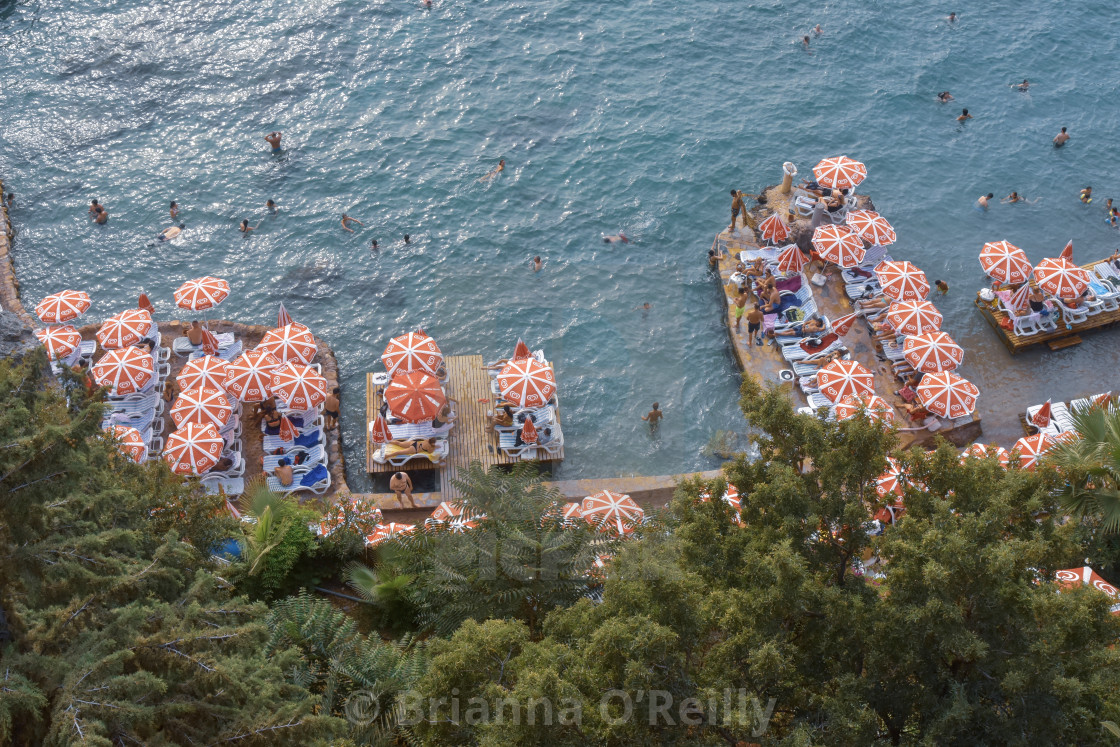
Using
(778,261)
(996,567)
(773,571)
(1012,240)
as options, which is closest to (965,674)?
(996,567)

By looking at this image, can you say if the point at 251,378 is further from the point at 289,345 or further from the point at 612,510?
the point at 612,510

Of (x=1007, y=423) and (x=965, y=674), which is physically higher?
(x=1007, y=423)

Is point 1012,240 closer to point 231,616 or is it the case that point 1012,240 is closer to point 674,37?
point 674,37

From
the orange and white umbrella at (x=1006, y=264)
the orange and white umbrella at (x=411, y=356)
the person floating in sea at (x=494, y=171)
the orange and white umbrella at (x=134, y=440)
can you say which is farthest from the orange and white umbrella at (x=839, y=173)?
the orange and white umbrella at (x=134, y=440)

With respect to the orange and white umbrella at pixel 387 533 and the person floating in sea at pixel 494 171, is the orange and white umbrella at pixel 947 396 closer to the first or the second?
the orange and white umbrella at pixel 387 533

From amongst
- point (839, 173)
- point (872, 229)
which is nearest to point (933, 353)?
point (872, 229)

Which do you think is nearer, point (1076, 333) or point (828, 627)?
point (828, 627)
